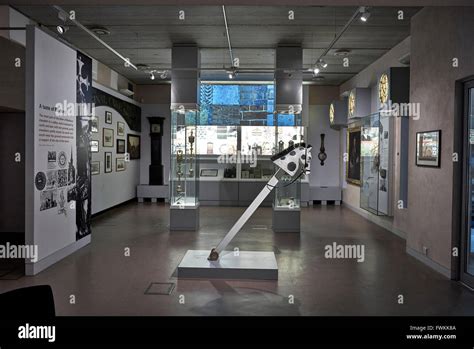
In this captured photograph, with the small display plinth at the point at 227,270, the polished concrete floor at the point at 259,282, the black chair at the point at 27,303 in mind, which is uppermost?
the black chair at the point at 27,303

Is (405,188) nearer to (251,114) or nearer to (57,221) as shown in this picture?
(57,221)

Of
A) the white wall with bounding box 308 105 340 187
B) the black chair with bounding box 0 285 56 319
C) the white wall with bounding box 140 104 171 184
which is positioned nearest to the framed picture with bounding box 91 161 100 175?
the white wall with bounding box 140 104 171 184

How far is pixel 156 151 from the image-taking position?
15352 millimetres

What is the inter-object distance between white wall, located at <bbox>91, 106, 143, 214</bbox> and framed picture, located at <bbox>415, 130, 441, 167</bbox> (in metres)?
7.76

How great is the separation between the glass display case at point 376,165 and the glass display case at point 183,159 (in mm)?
4047

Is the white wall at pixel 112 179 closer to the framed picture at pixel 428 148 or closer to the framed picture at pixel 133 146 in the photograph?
the framed picture at pixel 133 146

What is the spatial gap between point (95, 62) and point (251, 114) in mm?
5610

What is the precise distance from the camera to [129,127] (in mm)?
14328

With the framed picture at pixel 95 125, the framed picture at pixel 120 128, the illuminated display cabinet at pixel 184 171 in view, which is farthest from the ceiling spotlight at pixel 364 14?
the framed picture at pixel 120 128

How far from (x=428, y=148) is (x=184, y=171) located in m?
4.95

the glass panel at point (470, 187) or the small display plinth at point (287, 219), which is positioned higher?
the glass panel at point (470, 187)

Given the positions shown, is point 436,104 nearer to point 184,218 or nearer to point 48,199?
point 184,218

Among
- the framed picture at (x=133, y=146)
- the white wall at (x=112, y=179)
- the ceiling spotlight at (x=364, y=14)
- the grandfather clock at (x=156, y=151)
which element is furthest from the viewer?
the grandfather clock at (x=156, y=151)

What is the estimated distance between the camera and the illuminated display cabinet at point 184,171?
31.2 feet
